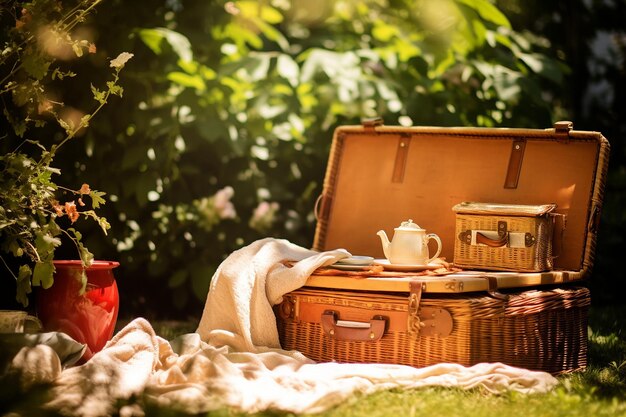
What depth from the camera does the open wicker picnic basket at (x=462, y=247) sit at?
3.01m

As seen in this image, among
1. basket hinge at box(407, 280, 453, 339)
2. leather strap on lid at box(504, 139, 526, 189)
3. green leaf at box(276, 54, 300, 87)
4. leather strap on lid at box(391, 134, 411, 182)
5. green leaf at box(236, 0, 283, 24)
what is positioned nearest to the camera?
basket hinge at box(407, 280, 453, 339)

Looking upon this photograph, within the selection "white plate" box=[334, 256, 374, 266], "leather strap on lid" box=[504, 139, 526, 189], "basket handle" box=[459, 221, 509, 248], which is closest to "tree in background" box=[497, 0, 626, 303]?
"leather strap on lid" box=[504, 139, 526, 189]

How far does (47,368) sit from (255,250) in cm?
106

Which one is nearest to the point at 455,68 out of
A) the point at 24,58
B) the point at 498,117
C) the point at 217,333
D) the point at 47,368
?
the point at 498,117

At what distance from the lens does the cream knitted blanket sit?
2.57 metres

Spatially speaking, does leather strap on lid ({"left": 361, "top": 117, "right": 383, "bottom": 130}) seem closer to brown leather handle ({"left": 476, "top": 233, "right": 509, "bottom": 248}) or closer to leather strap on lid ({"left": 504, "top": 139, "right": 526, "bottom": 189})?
leather strap on lid ({"left": 504, "top": 139, "right": 526, "bottom": 189})

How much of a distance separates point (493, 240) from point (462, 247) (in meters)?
0.14

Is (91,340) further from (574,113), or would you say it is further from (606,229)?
(574,113)

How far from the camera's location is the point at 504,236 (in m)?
3.42

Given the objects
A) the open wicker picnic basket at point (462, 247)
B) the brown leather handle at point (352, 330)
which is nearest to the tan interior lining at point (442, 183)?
the open wicker picnic basket at point (462, 247)

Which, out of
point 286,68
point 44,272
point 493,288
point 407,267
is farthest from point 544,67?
point 44,272

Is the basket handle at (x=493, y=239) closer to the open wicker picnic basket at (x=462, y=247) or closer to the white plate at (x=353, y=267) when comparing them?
the open wicker picnic basket at (x=462, y=247)

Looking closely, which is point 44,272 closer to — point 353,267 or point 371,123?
Result: point 353,267

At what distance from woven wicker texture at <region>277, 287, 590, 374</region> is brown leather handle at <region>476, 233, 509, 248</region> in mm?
288
